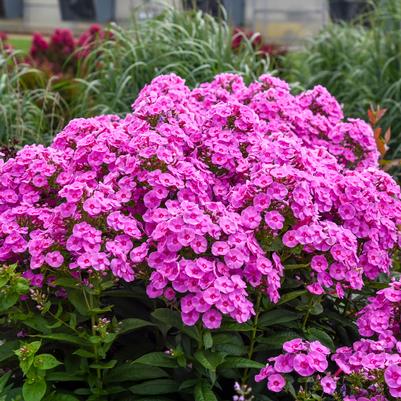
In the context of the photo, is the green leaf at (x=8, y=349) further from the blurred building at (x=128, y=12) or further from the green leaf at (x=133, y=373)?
the blurred building at (x=128, y=12)

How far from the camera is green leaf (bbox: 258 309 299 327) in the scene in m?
2.53

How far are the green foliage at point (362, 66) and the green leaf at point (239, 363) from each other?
3.10 metres

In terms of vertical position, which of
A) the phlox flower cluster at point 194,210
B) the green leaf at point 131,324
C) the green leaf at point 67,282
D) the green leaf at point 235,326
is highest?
the phlox flower cluster at point 194,210

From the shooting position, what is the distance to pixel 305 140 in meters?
3.45

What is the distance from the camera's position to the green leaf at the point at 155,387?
2424 mm

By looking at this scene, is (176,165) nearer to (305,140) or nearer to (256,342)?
(256,342)

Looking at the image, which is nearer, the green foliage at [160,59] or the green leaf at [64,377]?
the green leaf at [64,377]

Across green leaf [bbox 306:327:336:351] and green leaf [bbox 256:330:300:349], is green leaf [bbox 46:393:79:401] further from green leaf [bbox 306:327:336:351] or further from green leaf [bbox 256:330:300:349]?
green leaf [bbox 306:327:336:351]

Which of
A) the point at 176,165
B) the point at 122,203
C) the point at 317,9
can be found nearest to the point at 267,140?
the point at 176,165

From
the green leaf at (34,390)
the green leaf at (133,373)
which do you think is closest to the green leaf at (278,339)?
the green leaf at (133,373)

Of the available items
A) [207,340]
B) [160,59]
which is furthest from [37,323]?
[160,59]

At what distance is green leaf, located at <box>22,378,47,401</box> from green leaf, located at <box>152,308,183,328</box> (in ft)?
1.27

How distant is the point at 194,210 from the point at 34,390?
71 cm

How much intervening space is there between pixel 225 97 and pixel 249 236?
1.15m
